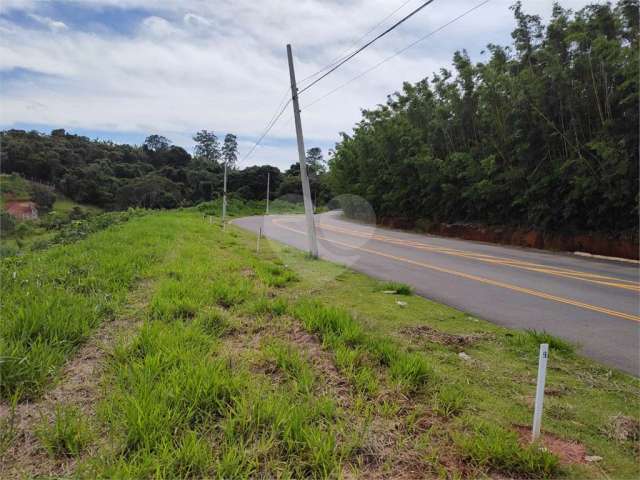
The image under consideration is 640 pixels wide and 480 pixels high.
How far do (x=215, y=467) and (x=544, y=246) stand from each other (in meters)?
17.6

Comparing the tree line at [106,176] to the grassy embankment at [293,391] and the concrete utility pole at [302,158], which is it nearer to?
the concrete utility pole at [302,158]

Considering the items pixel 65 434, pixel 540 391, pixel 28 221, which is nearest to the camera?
pixel 65 434

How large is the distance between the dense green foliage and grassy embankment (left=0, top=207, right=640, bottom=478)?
1193 centimetres

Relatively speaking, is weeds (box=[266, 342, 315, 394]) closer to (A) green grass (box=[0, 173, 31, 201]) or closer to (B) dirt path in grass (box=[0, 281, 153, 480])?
(B) dirt path in grass (box=[0, 281, 153, 480])

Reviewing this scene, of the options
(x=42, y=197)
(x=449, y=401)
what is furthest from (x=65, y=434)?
(x=42, y=197)

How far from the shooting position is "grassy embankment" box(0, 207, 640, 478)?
87.8 inches

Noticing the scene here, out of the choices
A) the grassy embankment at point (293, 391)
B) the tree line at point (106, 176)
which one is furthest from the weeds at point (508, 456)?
the tree line at point (106, 176)

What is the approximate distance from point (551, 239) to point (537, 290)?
10234 mm

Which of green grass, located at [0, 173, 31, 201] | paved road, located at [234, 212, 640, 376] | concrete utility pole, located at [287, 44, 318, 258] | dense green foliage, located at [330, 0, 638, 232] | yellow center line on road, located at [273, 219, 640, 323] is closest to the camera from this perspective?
paved road, located at [234, 212, 640, 376]

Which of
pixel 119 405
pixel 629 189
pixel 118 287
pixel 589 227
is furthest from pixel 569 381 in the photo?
pixel 589 227

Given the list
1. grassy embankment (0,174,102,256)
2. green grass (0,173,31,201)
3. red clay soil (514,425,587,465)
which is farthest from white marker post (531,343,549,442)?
green grass (0,173,31,201)

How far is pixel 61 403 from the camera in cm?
263

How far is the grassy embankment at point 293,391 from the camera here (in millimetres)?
2230

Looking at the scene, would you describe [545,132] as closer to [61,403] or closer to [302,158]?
[302,158]
